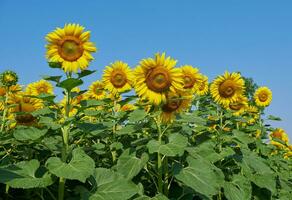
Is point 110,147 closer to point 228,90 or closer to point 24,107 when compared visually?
point 24,107

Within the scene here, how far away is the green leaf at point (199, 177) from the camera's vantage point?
385 cm

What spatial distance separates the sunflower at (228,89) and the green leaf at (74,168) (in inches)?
133

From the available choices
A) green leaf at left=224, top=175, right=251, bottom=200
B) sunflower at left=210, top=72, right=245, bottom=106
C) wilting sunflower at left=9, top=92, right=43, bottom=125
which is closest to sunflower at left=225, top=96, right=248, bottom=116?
sunflower at left=210, top=72, right=245, bottom=106

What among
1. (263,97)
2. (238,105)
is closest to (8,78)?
(238,105)

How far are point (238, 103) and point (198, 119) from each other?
2.81 metres

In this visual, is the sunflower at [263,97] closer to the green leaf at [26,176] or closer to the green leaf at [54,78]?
the green leaf at [54,78]

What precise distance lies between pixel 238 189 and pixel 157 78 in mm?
1756

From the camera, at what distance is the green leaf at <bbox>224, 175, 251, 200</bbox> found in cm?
486

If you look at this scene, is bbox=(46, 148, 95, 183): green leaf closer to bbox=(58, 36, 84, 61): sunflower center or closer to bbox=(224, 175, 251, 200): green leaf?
bbox=(58, 36, 84, 61): sunflower center

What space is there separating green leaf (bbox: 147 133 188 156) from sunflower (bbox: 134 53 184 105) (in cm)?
39

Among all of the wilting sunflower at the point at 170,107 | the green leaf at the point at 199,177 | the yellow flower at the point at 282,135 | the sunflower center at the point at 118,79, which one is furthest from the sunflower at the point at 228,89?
the yellow flower at the point at 282,135

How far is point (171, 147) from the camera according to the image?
386 centimetres

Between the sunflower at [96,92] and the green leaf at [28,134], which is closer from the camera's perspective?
the green leaf at [28,134]

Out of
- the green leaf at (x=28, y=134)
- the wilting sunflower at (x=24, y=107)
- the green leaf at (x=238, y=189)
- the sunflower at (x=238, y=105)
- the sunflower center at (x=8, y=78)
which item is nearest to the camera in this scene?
the green leaf at (x=28, y=134)
